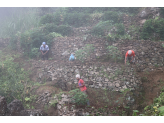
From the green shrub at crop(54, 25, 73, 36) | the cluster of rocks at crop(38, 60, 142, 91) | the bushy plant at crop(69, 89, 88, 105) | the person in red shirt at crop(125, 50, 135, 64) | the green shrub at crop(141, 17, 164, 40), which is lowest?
the bushy plant at crop(69, 89, 88, 105)

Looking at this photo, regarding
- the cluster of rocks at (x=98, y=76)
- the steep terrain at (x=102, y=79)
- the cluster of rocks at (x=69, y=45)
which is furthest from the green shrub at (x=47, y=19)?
the cluster of rocks at (x=98, y=76)

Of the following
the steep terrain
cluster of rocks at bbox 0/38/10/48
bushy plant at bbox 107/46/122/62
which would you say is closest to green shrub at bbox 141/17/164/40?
the steep terrain

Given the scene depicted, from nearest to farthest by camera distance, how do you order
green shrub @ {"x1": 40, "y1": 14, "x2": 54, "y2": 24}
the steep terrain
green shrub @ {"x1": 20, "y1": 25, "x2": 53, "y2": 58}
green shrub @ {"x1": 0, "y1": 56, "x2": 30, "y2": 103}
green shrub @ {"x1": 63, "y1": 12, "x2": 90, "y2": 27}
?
the steep terrain, green shrub @ {"x1": 0, "y1": 56, "x2": 30, "y2": 103}, green shrub @ {"x1": 20, "y1": 25, "x2": 53, "y2": 58}, green shrub @ {"x1": 40, "y1": 14, "x2": 54, "y2": 24}, green shrub @ {"x1": 63, "y1": 12, "x2": 90, "y2": 27}

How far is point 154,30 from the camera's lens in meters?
9.58

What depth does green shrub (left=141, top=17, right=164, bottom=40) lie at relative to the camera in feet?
30.5

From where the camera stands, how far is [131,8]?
13516mm

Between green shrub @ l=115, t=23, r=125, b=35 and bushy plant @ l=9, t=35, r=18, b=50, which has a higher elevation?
green shrub @ l=115, t=23, r=125, b=35

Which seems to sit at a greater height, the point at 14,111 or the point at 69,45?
the point at 69,45

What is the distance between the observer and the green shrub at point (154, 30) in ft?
30.5

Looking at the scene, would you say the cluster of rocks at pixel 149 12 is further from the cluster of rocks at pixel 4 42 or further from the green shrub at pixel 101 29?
the cluster of rocks at pixel 4 42

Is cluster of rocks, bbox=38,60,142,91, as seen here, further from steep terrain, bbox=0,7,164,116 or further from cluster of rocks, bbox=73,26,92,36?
cluster of rocks, bbox=73,26,92,36

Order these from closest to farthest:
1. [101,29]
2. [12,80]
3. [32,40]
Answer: [12,80] < [101,29] < [32,40]

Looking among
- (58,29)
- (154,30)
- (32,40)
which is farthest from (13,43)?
(154,30)

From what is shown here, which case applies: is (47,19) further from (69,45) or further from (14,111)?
(14,111)
